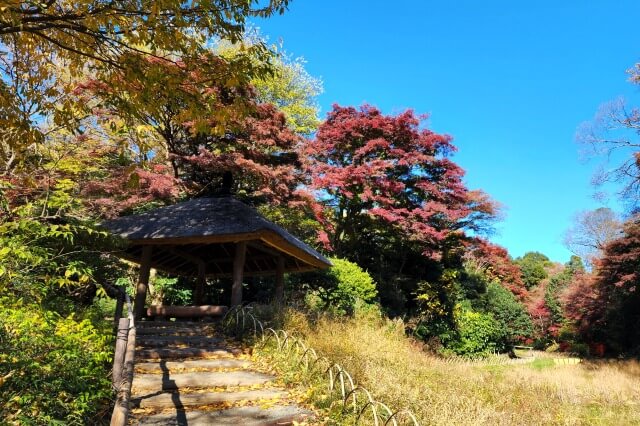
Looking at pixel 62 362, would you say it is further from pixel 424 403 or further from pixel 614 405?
pixel 614 405

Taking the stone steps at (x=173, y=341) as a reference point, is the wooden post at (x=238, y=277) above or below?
above

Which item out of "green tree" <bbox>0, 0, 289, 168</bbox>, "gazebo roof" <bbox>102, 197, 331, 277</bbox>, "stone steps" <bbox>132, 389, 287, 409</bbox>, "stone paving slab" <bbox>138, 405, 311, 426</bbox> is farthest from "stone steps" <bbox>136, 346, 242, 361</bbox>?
"green tree" <bbox>0, 0, 289, 168</bbox>

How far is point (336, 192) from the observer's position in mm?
16578

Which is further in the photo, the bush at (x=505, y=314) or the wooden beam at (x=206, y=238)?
the bush at (x=505, y=314)

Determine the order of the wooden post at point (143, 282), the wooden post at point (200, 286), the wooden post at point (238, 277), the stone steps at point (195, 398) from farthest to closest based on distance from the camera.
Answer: the wooden post at point (200, 286), the wooden post at point (143, 282), the wooden post at point (238, 277), the stone steps at point (195, 398)

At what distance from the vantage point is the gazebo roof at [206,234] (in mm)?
8008

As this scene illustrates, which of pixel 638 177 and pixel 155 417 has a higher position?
pixel 638 177

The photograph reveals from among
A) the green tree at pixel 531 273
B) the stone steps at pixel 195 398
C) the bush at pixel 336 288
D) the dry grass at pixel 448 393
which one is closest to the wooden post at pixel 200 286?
the bush at pixel 336 288

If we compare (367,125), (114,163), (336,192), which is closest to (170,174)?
(114,163)

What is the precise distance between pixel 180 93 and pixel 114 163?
10.0 m

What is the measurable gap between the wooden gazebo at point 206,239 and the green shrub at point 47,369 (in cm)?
408

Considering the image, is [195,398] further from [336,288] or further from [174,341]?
[336,288]

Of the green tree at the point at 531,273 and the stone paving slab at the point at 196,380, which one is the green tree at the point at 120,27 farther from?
the green tree at the point at 531,273

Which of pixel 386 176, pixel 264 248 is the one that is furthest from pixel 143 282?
pixel 386 176
